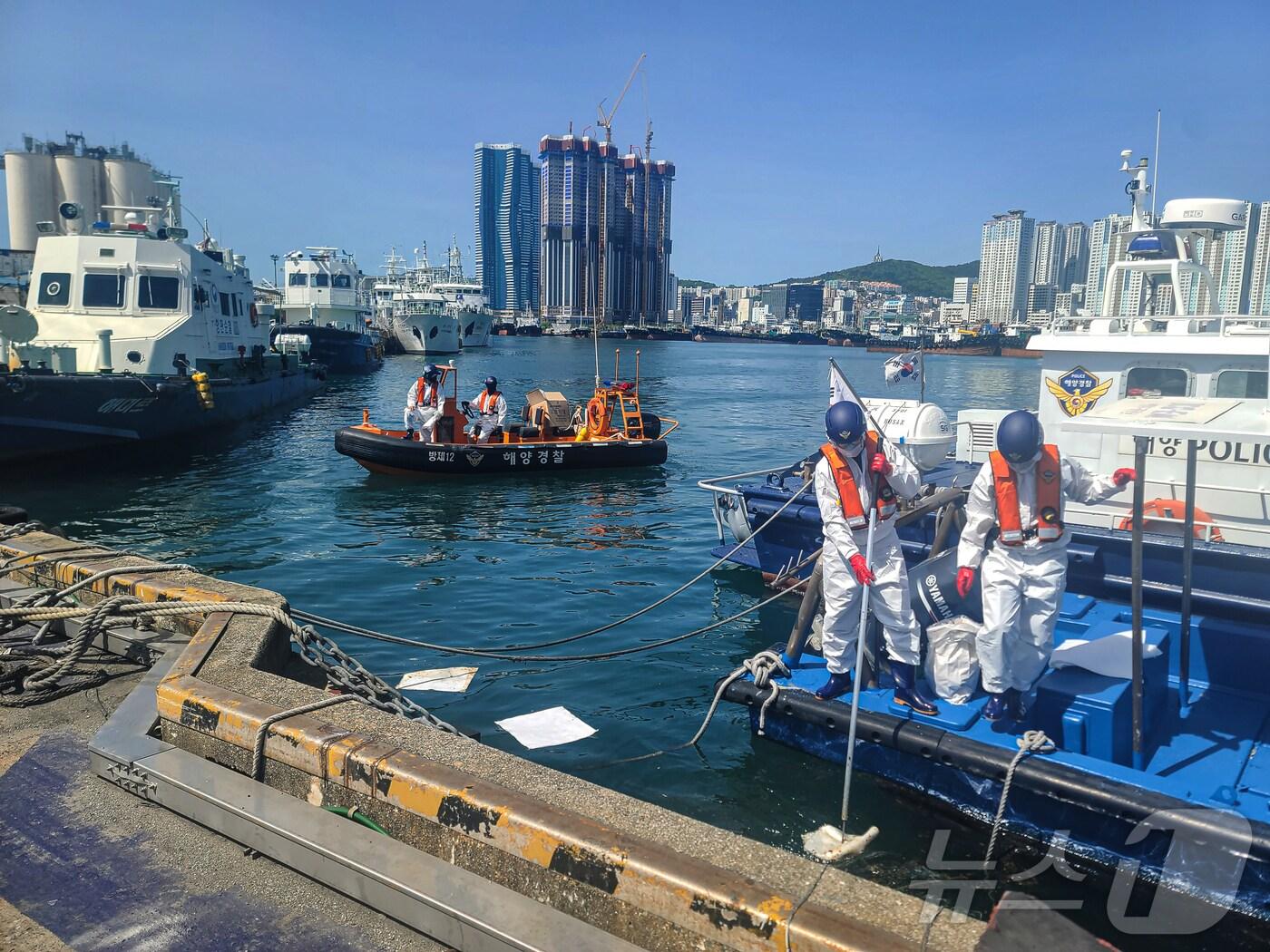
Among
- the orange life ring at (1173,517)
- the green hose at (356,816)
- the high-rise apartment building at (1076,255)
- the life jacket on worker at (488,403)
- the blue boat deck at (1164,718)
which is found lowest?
the blue boat deck at (1164,718)

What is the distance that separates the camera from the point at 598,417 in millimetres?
19891

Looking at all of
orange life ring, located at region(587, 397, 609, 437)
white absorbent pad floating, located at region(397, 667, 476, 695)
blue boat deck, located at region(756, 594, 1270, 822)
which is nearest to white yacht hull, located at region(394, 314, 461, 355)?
orange life ring, located at region(587, 397, 609, 437)

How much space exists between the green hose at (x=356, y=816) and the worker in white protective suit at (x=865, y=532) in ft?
10.5

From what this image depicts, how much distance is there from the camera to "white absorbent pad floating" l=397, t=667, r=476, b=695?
770 centimetres

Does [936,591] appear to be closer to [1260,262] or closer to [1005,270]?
[1260,262]

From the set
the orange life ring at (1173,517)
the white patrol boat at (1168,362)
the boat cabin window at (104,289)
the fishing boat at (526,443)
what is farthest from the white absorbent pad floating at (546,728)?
the boat cabin window at (104,289)

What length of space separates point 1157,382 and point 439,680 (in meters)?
7.81

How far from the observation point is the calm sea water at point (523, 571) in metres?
6.34

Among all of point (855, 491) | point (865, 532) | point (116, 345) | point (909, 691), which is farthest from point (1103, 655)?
point (116, 345)

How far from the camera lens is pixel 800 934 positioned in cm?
262

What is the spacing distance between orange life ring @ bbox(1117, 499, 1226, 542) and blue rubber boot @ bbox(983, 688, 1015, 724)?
3.38m

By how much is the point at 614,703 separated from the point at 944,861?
3225 millimetres

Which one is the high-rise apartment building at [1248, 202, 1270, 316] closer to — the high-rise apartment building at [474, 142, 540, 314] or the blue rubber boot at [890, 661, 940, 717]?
the blue rubber boot at [890, 661, 940, 717]

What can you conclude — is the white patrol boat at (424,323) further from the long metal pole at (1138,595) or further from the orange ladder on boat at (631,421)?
the long metal pole at (1138,595)
